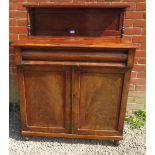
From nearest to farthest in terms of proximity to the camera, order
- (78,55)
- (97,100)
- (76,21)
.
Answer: (78,55), (97,100), (76,21)

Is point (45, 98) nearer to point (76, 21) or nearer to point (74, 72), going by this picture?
point (74, 72)

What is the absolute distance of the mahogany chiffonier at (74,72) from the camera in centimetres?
209

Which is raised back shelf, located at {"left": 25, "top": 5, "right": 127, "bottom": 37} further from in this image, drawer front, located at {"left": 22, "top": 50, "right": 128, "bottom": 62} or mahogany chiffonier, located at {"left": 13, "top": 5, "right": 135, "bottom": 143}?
drawer front, located at {"left": 22, "top": 50, "right": 128, "bottom": 62}

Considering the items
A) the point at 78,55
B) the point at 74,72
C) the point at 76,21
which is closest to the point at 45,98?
the point at 74,72

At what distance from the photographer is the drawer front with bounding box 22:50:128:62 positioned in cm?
207

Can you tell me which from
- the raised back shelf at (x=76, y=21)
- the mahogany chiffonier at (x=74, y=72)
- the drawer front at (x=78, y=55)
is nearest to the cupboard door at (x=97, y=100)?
the mahogany chiffonier at (x=74, y=72)

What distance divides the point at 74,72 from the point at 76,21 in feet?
2.24

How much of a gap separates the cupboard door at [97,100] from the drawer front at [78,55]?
0.10 meters

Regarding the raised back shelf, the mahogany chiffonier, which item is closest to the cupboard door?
the mahogany chiffonier

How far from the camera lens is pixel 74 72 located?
2143 mm

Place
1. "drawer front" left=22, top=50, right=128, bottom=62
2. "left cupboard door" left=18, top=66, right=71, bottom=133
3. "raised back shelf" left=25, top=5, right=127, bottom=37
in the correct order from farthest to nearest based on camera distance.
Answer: "raised back shelf" left=25, top=5, right=127, bottom=37 → "left cupboard door" left=18, top=66, right=71, bottom=133 → "drawer front" left=22, top=50, right=128, bottom=62

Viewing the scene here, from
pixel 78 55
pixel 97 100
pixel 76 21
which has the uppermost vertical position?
pixel 76 21
